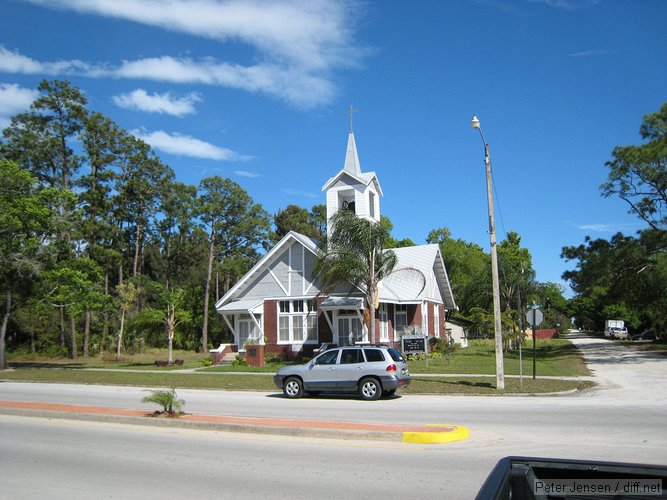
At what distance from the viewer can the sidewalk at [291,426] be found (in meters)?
10.1

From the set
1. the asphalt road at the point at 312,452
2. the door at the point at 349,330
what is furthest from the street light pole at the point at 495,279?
the door at the point at 349,330

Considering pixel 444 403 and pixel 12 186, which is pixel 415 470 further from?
pixel 12 186

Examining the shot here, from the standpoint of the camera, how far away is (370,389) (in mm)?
17641

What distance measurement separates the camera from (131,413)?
13.4 meters

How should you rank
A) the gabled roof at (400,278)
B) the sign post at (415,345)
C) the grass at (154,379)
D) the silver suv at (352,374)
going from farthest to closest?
the gabled roof at (400,278) → the sign post at (415,345) → the grass at (154,379) → the silver suv at (352,374)

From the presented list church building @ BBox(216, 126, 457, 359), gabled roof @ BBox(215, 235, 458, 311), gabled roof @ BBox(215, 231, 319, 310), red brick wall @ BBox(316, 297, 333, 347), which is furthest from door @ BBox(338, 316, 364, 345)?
gabled roof @ BBox(215, 231, 319, 310)

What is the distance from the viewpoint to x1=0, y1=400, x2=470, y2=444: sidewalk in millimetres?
10109

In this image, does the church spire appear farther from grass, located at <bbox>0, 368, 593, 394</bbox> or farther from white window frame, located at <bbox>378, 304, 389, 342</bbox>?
grass, located at <bbox>0, 368, 593, 394</bbox>

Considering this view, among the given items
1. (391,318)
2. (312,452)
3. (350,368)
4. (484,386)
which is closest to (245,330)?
(391,318)

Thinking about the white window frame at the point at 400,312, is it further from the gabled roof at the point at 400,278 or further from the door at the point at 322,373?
the door at the point at 322,373

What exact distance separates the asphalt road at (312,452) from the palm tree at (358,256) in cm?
1304

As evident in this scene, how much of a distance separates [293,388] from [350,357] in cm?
218

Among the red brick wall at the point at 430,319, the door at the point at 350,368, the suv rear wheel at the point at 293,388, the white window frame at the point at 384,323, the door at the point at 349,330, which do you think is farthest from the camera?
the red brick wall at the point at 430,319

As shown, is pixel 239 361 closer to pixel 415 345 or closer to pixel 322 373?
pixel 415 345
